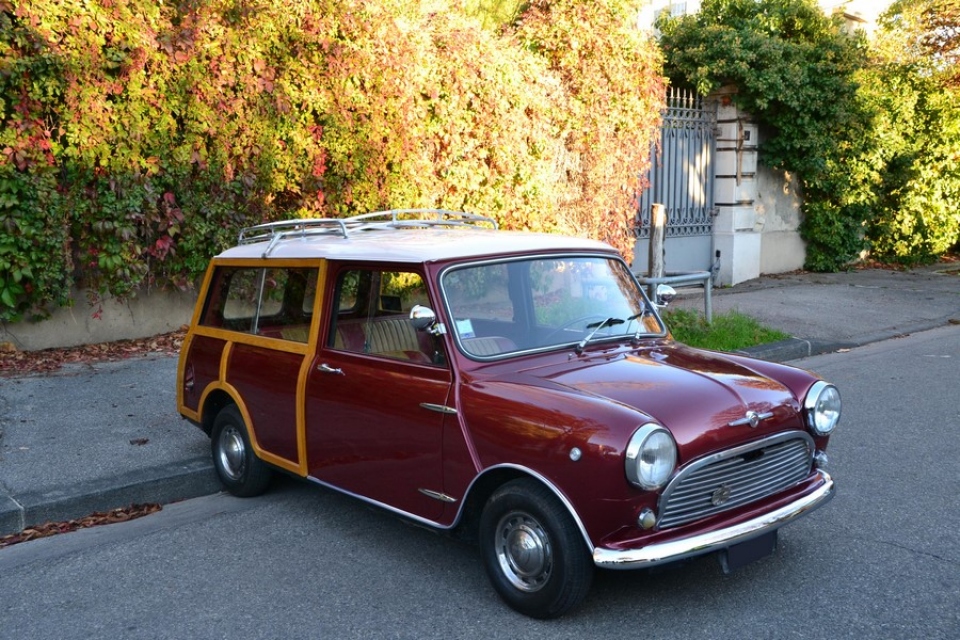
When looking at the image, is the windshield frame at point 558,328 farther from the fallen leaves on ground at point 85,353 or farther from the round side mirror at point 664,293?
the fallen leaves on ground at point 85,353

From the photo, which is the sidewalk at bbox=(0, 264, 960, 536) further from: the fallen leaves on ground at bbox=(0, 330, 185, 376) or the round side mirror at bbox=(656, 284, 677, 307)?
the round side mirror at bbox=(656, 284, 677, 307)

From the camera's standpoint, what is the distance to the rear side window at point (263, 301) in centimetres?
525

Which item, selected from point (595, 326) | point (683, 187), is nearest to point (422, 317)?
point (595, 326)

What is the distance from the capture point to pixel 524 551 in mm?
3953

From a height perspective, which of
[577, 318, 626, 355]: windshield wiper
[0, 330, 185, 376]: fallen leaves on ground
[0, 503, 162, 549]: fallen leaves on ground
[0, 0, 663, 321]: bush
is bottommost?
[0, 503, 162, 549]: fallen leaves on ground

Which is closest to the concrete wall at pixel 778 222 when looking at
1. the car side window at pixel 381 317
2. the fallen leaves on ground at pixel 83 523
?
the car side window at pixel 381 317

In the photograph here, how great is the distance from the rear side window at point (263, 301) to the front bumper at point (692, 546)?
2242 millimetres

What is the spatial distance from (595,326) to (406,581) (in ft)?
4.98

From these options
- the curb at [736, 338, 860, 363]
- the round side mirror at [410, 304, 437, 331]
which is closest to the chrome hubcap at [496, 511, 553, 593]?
the round side mirror at [410, 304, 437, 331]

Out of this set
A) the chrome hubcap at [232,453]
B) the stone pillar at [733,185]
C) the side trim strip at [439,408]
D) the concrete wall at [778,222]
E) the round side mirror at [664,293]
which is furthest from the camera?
the concrete wall at [778,222]

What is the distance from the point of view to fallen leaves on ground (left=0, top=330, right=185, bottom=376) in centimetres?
845

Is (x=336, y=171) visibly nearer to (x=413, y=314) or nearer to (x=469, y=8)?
(x=469, y=8)

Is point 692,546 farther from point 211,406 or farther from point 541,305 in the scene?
point 211,406

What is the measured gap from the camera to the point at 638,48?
39.2ft
